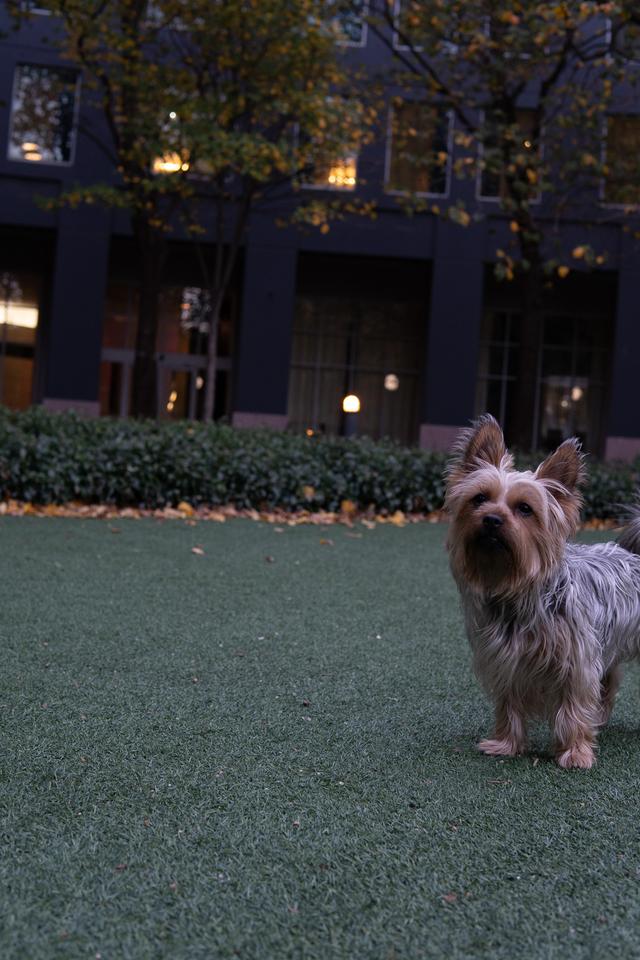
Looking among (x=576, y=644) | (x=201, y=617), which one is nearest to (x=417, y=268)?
(x=201, y=617)

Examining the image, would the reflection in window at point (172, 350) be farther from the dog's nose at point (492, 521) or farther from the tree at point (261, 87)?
the dog's nose at point (492, 521)

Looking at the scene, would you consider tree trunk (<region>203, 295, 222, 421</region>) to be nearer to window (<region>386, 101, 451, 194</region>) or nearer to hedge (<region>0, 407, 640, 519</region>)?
window (<region>386, 101, 451, 194</region>)

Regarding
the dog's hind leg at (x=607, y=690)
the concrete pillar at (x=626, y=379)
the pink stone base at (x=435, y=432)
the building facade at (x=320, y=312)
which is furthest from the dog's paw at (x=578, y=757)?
the concrete pillar at (x=626, y=379)

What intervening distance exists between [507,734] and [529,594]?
574 millimetres

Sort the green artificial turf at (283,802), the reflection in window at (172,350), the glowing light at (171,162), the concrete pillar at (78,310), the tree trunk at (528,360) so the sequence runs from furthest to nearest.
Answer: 1. the reflection in window at (172,350)
2. the concrete pillar at (78,310)
3. the tree trunk at (528,360)
4. the glowing light at (171,162)
5. the green artificial turf at (283,802)

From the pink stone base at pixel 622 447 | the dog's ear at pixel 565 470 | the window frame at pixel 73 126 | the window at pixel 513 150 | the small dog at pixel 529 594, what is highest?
the window frame at pixel 73 126

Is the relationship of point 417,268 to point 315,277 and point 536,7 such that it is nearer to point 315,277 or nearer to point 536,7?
point 315,277

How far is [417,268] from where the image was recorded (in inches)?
1033

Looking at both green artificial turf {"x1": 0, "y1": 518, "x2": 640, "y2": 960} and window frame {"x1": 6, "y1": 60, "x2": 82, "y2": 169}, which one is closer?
green artificial turf {"x1": 0, "y1": 518, "x2": 640, "y2": 960}

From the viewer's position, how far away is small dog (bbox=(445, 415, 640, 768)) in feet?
11.7

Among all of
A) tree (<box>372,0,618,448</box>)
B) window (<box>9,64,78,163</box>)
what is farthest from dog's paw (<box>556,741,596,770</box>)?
window (<box>9,64,78,163</box>)

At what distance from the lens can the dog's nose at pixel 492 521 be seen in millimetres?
3506

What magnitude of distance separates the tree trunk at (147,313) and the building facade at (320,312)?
175 inches

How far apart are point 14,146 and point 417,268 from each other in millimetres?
10184
